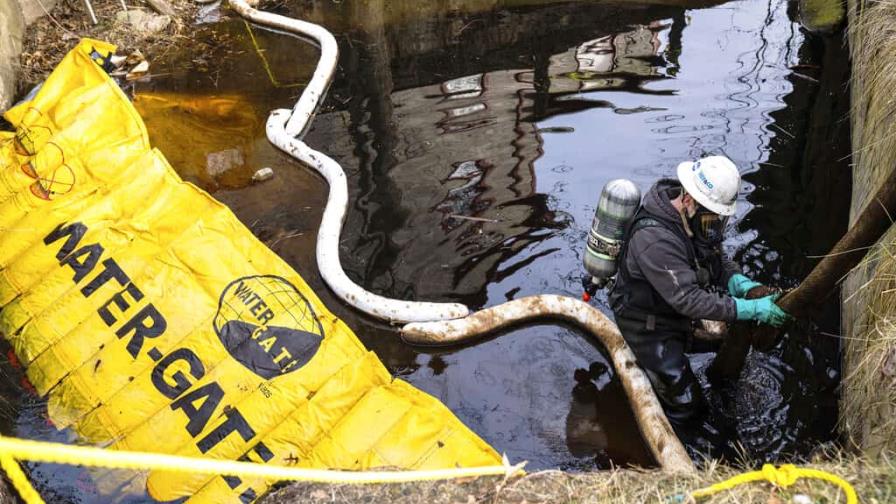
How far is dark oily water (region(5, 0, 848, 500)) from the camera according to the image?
542 cm

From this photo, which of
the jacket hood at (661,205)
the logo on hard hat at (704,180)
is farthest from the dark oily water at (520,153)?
the logo on hard hat at (704,180)

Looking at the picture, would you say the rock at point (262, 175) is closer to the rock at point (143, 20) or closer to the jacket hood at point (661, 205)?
the rock at point (143, 20)

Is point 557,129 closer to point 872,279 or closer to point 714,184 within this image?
point 714,184

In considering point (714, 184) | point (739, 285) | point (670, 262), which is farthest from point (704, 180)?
point (739, 285)

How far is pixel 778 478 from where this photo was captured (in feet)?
8.92

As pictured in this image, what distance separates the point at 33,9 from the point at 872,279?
11718 millimetres

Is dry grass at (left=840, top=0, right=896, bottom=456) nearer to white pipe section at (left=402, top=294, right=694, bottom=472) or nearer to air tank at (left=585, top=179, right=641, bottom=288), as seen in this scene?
white pipe section at (left=402, top=294, right=694, bottom=472)

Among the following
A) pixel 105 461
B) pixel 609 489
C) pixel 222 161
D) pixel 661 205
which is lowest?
pixel 222 161

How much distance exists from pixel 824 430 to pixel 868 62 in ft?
13.2

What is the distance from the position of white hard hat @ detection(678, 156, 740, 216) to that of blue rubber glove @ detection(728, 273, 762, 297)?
2.45 feet

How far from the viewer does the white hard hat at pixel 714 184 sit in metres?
4.00

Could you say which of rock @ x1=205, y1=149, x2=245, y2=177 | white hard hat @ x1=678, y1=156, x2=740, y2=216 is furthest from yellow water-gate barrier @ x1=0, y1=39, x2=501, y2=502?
white hard hat @ x1=678, y1=156, x2=740, y2=216

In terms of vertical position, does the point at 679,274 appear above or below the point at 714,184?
below

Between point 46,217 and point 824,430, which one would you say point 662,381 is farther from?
point 46,217
